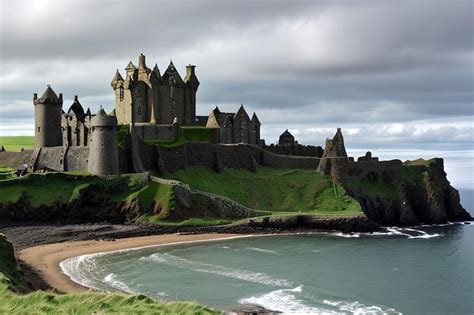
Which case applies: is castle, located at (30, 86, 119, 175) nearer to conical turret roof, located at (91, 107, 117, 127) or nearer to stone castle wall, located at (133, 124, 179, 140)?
conical turret roof, located at (91, 107, 117, 127)

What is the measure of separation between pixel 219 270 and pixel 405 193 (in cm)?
6227

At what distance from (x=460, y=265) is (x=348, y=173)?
43.4m

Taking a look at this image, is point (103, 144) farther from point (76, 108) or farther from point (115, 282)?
point (115, 282)

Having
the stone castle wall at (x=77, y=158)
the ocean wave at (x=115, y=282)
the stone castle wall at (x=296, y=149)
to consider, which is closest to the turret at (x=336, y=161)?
the stone castle wall at (x=296, y=149)

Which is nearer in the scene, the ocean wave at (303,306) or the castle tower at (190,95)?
the ocean wave at (303,306)

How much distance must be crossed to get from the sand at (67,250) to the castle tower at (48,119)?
97.1ft

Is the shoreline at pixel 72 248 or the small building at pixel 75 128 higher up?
the small building at pixel 75 128

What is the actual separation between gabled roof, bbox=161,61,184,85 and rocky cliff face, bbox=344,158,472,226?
36.6 m

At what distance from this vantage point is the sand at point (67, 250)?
162ft

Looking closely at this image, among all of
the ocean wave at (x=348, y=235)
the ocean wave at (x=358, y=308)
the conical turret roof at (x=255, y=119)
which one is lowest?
the ocean wave at (x=348, y=235)

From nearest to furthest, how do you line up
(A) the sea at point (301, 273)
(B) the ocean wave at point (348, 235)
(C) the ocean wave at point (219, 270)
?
(A) the sea at point (301, 273), (C) the ocean wave at point (219, 270), (B) the ocean wave at point (348, 235)

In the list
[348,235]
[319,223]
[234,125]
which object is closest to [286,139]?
[234,125]

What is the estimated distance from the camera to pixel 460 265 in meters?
62.8

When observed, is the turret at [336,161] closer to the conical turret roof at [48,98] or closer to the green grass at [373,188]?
the green grass at [373,188]
